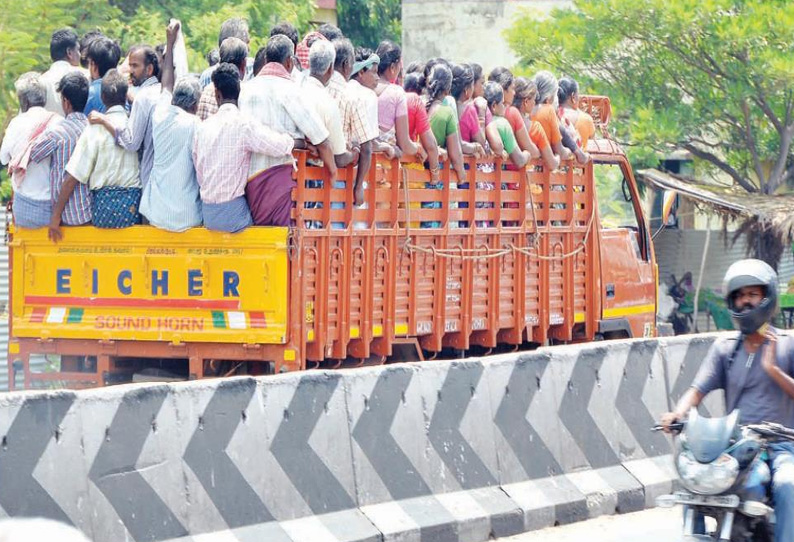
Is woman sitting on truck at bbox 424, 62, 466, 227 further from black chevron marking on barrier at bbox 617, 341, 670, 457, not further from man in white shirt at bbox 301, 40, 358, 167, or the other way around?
black chevron marking on barrier at bbox 617, 341, 670, 457

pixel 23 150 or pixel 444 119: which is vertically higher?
pixel 444 119

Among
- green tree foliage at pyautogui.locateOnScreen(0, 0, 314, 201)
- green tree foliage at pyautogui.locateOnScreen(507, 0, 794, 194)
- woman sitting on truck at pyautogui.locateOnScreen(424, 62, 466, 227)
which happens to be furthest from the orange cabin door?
green tree foliage at pyautogui.locateOnScreen(507, 0, 794, 194)

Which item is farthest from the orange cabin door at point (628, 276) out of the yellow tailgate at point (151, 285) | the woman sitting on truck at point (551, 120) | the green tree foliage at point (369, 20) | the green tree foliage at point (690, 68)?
the green tree foliage at point (369, 20)

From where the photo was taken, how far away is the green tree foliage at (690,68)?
65.7 feet

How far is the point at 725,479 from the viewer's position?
5270 mm

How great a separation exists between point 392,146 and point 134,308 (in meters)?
1.95

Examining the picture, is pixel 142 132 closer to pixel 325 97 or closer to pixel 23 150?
pixel 23 150

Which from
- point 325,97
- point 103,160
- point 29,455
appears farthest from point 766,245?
point 29,455

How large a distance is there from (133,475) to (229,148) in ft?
9.77

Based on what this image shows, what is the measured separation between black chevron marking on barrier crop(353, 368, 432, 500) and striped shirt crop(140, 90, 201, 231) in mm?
2055

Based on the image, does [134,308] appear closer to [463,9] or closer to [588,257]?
[588,257]

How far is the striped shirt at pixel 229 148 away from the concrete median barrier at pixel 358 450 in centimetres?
178

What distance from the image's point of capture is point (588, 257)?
1186 cm

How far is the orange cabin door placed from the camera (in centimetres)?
1212
